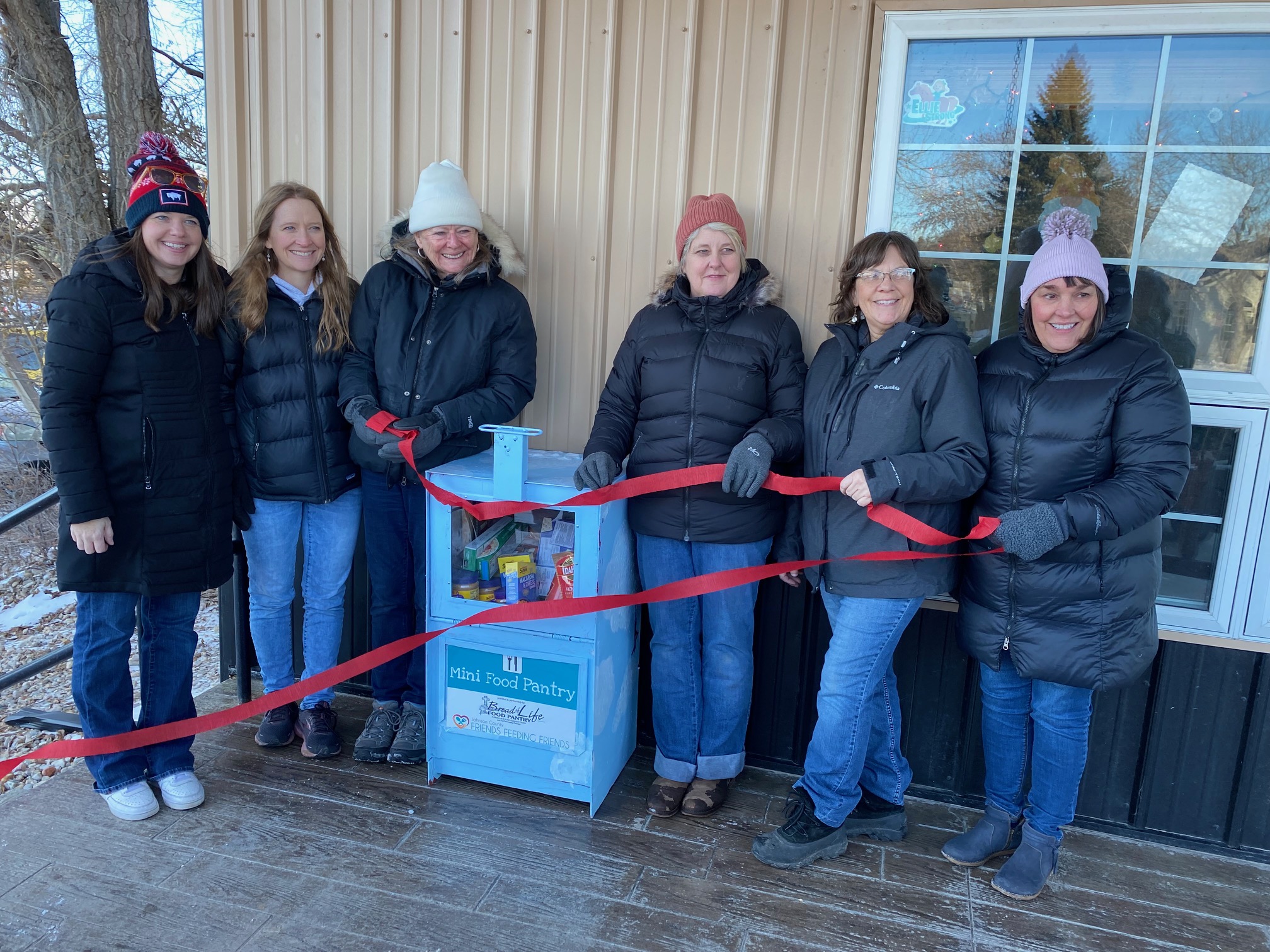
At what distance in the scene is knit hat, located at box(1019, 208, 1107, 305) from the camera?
7.54 feet

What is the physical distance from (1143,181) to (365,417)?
2745 millimetres

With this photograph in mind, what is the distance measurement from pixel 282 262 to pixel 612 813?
227 cm

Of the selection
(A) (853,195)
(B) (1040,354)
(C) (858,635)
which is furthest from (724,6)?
(C) (858,635)

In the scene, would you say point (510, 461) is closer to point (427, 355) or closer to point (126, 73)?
point (427, 355)

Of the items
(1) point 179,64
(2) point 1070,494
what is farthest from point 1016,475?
(1) point 179,64

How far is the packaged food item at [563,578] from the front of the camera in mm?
2883

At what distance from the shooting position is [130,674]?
110 inches

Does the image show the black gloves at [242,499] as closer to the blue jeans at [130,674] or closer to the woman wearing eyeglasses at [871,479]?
the blue jeans at [130,674]

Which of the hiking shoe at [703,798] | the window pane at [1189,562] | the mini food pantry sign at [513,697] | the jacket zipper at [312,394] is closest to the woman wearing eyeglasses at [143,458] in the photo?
the jacket zipper at [312,394]

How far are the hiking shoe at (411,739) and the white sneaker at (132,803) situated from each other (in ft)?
2.61

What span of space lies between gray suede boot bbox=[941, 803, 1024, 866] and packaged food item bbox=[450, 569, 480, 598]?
5.92 feet

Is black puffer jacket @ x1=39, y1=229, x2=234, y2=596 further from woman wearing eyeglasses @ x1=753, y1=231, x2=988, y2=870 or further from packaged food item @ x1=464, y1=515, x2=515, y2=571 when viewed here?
woman wearing eyeglasses @ x1=753, y1=231, x2=988, y2=870

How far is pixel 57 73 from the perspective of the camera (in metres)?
7.36

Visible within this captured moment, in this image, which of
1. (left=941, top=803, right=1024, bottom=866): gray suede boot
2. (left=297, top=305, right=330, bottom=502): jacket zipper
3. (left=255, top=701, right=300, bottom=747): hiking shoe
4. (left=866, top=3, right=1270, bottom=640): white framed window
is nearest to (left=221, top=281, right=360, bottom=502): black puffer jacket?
(left=297, top=305, right=330, bottom=502): jacket zipper
